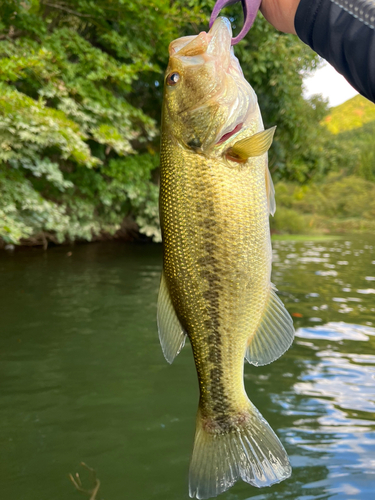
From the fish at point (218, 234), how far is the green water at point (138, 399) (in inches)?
88.0

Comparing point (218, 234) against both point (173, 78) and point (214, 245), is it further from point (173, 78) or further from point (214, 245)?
point (173, 78)

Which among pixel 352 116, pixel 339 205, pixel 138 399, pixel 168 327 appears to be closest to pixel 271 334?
pixel 168 327

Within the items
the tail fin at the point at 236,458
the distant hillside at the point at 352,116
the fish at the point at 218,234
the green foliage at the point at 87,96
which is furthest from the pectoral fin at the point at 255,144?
the distant hillside at the point at 352,116

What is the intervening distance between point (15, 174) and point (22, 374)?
538 cm

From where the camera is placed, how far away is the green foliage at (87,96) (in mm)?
9469

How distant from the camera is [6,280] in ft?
35.6

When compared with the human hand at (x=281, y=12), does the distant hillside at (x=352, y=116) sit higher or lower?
higher

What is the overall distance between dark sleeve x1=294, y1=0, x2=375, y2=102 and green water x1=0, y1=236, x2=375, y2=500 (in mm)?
3430

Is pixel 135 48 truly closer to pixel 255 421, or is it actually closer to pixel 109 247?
pixel 109 247

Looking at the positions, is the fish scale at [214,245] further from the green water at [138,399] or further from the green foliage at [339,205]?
the green foliage at [339,205]

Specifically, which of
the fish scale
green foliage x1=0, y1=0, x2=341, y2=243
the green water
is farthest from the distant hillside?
the fish scale

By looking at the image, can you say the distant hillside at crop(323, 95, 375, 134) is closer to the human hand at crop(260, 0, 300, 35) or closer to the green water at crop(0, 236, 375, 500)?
the green water at crop(0, 236, 375, 500)

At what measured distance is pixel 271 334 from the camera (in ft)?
6.23

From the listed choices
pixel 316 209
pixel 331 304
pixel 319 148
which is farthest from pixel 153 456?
pixel 316 209
